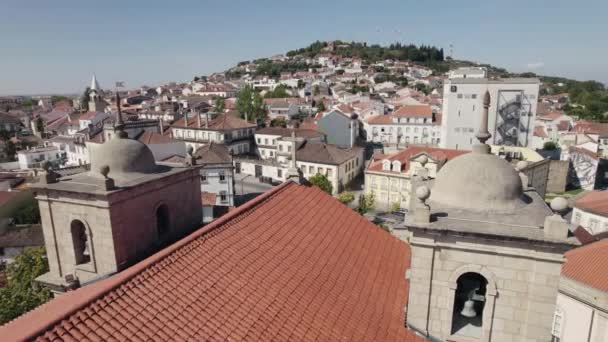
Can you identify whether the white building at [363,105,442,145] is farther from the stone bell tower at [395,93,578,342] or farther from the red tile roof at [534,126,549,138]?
the stone bell tower at [395,93,578,342]

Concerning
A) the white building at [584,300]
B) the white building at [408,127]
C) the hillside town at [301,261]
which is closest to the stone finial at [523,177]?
the hillside town at [301,261]

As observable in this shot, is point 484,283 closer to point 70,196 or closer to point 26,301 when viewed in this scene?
point 70,196

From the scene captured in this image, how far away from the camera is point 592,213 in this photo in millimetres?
31672

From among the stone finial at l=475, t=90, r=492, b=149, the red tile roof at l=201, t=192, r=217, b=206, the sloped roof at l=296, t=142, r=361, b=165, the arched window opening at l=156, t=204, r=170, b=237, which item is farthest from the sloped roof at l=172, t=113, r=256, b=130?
the stone finial at l=475, t=90, r=492, b=149

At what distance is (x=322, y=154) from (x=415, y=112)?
28.6m

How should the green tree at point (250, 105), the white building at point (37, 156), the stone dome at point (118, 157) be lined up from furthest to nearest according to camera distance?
the green tree at point (250, 105) → the white building at point (37, 156) → the stone dome at point (118, 157)

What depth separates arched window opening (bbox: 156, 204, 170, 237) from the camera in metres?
13.4

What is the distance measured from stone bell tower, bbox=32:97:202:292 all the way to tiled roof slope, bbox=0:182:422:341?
2.68 m

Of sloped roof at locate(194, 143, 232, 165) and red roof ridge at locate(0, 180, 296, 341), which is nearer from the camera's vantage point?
red roof ridge at locate(0, 180, 296, 341)

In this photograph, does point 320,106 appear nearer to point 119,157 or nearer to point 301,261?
point 119,157

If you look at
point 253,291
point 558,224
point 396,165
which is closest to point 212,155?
point 396,165

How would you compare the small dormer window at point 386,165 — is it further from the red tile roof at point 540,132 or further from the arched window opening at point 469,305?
the red tile roof at point 540,132

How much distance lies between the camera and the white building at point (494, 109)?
185 ft

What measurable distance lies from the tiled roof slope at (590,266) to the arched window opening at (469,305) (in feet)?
30.7
